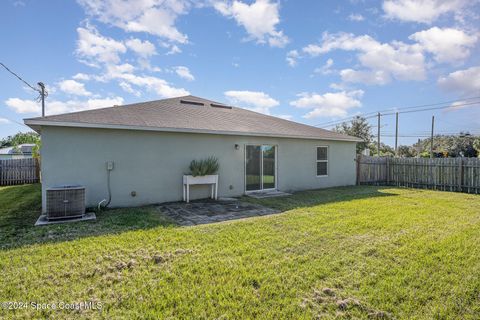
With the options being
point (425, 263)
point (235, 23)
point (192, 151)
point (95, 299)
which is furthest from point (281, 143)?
point (95, 299)

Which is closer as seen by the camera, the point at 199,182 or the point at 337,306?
the point at 337,306

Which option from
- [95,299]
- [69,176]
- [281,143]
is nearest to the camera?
[95,299]

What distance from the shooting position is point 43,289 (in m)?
2.80

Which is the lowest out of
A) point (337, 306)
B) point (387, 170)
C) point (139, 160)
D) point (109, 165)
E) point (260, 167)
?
point (337, 306)

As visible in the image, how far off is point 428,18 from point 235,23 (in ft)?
26.0

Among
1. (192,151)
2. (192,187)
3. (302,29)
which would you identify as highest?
(302,29)

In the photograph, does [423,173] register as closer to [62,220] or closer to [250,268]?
[250,268]

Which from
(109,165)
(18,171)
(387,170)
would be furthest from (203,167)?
(18,171)

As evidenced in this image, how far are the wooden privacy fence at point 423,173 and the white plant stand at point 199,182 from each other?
8442 millimetres

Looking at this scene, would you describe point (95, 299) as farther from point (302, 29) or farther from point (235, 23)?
point (302, 29)

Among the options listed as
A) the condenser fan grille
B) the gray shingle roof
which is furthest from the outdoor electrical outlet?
the condenser fan grille

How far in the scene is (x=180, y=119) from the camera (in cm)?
884

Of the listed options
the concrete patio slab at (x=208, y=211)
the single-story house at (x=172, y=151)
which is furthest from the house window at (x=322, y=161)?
the concrete patio slab at (x=208, y=211)

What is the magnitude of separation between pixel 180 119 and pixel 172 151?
1.46m
